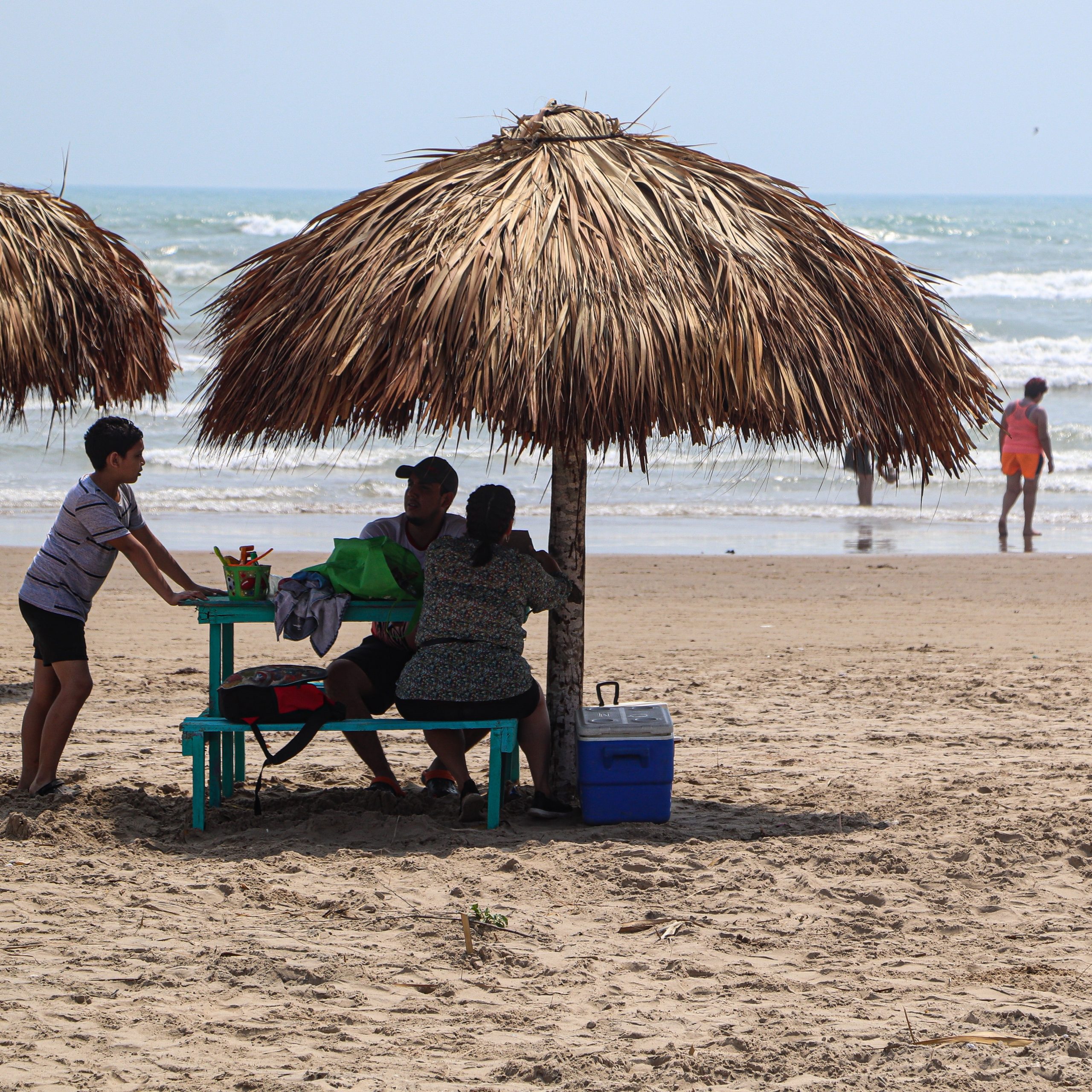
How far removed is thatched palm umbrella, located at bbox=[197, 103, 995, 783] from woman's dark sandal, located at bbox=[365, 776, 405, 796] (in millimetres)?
895

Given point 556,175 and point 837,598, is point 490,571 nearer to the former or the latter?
point 556,175

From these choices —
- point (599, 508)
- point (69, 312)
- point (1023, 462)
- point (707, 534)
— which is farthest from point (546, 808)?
point (599, 508)

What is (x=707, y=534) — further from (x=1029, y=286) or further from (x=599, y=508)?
(x=1029, y=286)

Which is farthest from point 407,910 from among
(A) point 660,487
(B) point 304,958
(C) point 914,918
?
(A) point 660,487

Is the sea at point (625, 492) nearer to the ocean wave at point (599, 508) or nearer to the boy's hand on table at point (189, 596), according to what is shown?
the ocean wave at point (599, 508)

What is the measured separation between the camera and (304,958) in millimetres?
3557

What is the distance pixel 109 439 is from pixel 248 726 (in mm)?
1141

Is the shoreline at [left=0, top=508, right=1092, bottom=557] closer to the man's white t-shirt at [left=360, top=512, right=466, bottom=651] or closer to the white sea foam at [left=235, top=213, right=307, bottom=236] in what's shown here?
the man's white t-shirt at [left=360, top=512, right=466, bottom=651]

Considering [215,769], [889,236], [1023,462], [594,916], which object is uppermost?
[889,236]

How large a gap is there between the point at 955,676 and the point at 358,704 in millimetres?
4016

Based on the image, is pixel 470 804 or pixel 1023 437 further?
pixel 1023 437

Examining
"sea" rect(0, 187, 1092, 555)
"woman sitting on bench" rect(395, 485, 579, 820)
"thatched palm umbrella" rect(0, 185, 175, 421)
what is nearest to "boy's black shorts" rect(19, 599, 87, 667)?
"woman sitting on bench" rect(395, 485, 579, 820)

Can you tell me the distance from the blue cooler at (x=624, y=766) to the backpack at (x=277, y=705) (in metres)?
0.91

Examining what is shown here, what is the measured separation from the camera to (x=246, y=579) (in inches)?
186
